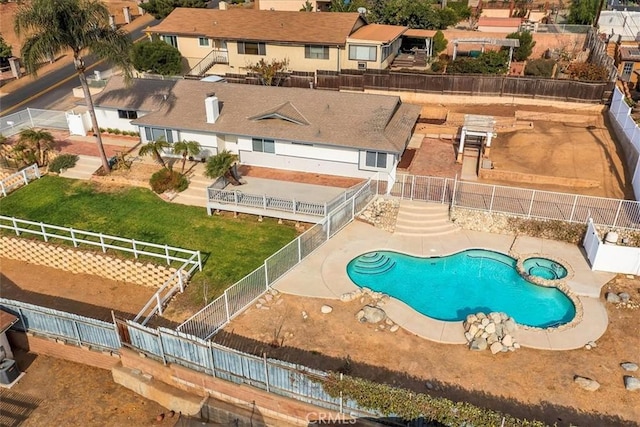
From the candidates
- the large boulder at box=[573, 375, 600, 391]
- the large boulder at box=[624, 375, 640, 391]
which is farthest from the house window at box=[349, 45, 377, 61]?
the large boulder at box=[624, 375, 640, 391]

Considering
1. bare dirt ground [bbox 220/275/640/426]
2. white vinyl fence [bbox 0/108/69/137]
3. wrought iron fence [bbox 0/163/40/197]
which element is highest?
white vinyl fence [bbox 0/108/69/137]

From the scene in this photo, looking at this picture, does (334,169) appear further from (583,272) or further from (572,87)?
(572,87)

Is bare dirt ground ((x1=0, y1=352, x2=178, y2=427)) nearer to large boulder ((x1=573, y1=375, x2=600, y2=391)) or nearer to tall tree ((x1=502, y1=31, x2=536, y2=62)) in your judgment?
large boulder ((x1=573, y1=375, x2=600, y2=391))

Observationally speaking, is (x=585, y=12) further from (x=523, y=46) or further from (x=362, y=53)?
(x=362, y=53)

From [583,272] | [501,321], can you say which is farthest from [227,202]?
[583,272]

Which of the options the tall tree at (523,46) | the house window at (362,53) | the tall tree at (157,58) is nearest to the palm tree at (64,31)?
the tall tree at (157,58)

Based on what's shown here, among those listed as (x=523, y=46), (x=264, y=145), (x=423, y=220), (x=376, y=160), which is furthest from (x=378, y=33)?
(x=423, y=220)
